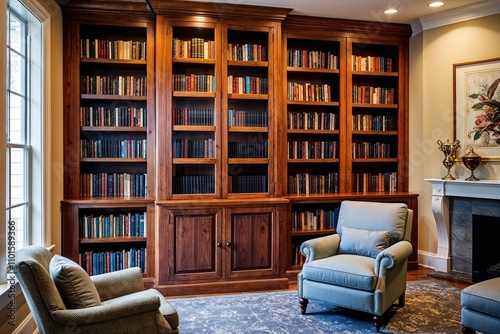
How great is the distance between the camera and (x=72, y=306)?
216 centimetres

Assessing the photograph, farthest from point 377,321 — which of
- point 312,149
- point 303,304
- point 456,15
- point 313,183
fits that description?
point 456,15

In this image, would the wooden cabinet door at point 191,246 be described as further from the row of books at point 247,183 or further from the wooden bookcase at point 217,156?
the row of books at point 247,183

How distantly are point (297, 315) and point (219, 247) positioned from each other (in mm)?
1071

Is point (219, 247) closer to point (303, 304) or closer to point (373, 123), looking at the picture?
point (303, 304)

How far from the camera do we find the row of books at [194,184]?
4.32 metres

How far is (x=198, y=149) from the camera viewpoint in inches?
172

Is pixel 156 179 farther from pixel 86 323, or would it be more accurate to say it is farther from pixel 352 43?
pixel 352 43

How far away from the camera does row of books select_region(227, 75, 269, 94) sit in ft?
14.6

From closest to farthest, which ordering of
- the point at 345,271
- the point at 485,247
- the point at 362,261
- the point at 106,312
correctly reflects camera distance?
the point at 106,312 < the point at 345,271 < the point at 362,261 < the point at 485,247

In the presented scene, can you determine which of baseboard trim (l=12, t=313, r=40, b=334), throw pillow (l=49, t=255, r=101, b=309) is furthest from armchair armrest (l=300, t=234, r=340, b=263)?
baseboard trim (l=12, t=313, r=40, b=334)

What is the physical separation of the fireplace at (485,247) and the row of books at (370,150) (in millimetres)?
1237

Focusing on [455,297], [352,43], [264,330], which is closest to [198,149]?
[264,330]

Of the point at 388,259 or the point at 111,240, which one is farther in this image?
the point at 111,240

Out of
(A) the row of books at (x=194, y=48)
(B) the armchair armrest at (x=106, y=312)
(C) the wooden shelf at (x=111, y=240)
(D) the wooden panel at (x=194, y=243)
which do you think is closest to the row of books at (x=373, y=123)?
(A) the row of books at (x=194, y=48)
